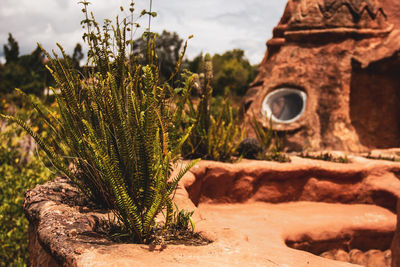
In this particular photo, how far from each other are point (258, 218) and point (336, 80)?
577 centimetres

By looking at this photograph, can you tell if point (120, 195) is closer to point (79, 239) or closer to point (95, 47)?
point (79, 239)

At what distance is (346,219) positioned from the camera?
14.3 feet

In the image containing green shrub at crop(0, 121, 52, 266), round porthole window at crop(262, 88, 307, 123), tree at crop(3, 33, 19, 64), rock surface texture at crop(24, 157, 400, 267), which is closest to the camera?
rock surface texture at crop(24, 157, 400, 267)

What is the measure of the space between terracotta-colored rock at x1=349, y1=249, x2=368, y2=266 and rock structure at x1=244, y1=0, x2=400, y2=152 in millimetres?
3768

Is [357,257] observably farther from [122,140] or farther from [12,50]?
[12,50]

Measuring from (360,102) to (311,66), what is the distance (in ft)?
5.14

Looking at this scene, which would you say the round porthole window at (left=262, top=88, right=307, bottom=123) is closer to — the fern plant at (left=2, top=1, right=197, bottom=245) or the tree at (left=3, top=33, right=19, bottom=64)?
the fern plant at (left=2, top=1, right=197, bottom=245)

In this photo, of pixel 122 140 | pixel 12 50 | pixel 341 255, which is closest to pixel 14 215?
pixel 122 140

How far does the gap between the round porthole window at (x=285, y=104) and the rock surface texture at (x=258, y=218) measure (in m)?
2.99

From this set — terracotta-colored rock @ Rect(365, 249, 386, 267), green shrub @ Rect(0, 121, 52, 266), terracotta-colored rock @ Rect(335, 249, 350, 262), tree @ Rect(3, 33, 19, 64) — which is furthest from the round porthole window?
tree @ Rect(3, 33, 19, 64)

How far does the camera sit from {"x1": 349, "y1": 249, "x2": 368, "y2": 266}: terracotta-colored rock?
421 cm

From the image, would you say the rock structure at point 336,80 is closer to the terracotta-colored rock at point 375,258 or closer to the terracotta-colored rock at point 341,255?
the terracotta-colored rock at point 375,258

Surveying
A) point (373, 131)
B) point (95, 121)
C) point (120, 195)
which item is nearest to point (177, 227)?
point (120, 195)

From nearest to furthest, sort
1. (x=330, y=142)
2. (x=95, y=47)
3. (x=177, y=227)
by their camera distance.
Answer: (x=177, y=227), (x=95, y=47), (x=330, y=142)
